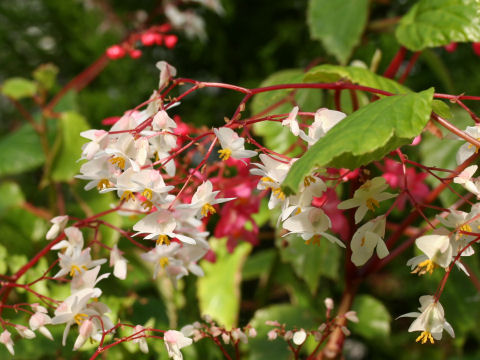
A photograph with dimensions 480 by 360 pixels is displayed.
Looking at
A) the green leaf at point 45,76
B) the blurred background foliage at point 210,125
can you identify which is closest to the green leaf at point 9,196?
the blurred background foliage at point 210,125

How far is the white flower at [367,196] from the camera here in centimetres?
48

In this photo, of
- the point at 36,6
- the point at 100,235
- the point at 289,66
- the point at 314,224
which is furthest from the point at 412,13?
the point at 36,6

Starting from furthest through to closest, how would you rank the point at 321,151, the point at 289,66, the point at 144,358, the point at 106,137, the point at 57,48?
the point at 57,48, the point at 289,66, the point at 144,358, the point at 106,137, the point at 321,151

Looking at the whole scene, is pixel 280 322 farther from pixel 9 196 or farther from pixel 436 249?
pixel 9 196

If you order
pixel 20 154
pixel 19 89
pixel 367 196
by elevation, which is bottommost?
pixel 20 154

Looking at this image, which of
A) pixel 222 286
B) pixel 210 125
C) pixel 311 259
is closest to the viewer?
pixel 311 259

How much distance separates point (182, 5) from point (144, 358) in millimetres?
1087

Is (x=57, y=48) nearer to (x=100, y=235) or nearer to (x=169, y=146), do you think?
(x=100, y=235)

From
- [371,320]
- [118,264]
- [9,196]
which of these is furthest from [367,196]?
[9,196]

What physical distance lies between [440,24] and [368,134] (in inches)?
16.0

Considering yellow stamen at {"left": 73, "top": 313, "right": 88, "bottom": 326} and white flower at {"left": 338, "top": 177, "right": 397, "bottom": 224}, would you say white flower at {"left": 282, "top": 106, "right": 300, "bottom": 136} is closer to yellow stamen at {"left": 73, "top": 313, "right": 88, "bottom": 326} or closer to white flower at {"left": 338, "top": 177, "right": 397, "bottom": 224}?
white flower at {"left": 338, "top": 177, "right": 397, "bottom": 224}

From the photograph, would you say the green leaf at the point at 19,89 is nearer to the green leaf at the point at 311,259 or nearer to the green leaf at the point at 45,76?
the green leaf at the point at 45,76

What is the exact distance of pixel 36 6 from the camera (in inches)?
76.4

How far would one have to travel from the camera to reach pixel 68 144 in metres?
1.06
